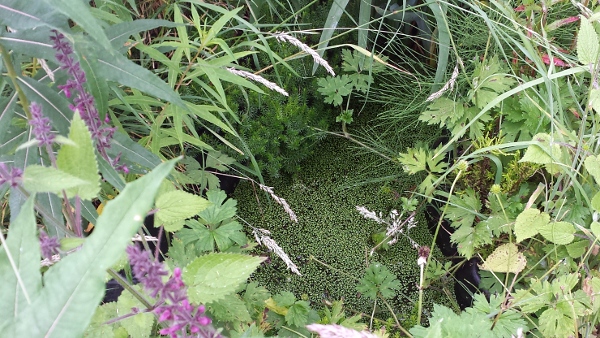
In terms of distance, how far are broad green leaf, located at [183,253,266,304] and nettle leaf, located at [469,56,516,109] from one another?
858 millimetres

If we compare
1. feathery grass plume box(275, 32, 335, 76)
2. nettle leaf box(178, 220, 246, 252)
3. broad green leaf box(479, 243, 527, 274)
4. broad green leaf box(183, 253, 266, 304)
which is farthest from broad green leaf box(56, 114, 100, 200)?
broad green leaf box(479, 243, 527, 274)

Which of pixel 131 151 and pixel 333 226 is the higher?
pixel 131 151

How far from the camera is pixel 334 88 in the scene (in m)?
1.49

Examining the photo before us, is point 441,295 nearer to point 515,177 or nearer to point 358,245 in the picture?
point 358,245

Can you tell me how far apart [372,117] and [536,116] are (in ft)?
2.25

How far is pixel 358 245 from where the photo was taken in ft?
5.00

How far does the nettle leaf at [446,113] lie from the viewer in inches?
48.5

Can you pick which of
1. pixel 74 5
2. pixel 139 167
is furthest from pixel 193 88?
pixel 74 5

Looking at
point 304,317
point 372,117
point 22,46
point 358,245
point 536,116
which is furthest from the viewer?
point 372,117

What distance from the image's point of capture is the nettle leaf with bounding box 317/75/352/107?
4.86ft

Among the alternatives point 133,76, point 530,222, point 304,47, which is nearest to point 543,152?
point 530,222

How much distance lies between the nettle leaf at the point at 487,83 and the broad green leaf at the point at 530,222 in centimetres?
36

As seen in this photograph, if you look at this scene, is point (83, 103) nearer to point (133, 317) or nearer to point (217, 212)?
point (133, 317)

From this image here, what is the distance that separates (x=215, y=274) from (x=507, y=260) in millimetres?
760
